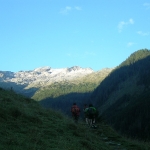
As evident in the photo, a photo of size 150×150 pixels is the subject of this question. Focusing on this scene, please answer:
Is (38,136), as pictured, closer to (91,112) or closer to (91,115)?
(91,115)

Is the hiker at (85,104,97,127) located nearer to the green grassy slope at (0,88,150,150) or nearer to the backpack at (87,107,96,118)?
the backpack at (87,107,96,118)

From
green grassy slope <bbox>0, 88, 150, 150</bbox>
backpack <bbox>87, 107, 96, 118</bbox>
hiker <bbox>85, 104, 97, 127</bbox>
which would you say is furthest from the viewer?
backpack <bbox>87, 107, 96, 118</bbox>

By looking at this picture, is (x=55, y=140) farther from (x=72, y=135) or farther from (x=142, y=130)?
(x=142, y=130)

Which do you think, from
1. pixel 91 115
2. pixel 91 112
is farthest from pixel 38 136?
pixel 91 112

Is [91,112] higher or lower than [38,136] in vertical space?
higher

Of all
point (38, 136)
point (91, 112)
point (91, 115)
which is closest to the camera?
point (38, 136)

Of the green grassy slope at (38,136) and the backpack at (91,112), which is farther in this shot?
the backpack at (91,112)

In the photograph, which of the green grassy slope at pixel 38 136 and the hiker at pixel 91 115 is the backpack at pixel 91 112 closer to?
the hiker at pixel 91 115

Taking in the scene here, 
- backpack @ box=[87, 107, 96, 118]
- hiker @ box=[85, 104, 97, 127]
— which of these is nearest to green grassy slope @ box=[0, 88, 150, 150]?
hiker @ box=[85, 104, 97, 127]

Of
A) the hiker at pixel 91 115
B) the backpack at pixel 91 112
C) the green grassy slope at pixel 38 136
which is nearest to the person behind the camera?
the green grassy slope at pixel 38 136

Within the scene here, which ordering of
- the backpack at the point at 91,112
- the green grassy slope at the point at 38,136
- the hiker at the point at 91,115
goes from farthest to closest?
the backpack at the point at 91,112, the hiker at the point at 91,115, the green grassy slope at the point at 38,136

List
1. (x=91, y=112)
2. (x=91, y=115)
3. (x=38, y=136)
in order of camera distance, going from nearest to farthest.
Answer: (x=38, y=136), (x=91, y=115), (x=91, y=112)

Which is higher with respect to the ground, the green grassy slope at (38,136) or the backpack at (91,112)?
the backpack at (91,112)

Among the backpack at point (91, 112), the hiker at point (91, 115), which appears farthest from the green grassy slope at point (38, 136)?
the backpack at point (91, 112)
